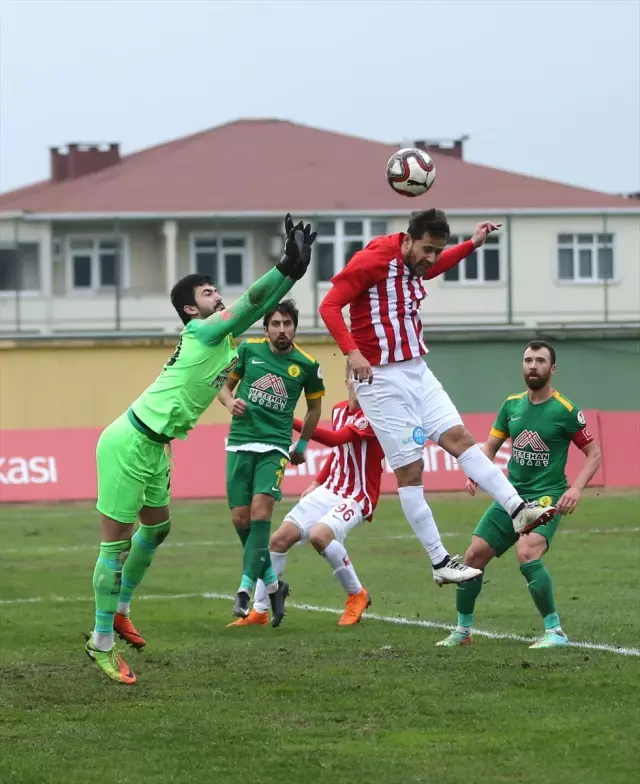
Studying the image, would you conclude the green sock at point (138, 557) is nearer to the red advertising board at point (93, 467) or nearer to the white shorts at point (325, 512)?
the white shorts at point (325, 512)

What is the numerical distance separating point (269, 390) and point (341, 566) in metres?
1.47

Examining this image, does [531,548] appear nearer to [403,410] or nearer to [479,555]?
[479,555]

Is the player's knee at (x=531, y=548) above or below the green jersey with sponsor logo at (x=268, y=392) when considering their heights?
below

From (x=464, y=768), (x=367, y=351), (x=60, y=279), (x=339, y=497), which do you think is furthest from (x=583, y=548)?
(x=60, y=279)

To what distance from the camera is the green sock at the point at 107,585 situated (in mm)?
8750

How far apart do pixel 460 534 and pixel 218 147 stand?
3952 centimetres

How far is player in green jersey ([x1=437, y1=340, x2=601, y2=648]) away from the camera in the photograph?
9.80 meters

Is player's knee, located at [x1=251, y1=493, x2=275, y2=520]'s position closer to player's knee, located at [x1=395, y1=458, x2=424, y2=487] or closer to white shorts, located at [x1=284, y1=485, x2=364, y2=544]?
white shorts, located at [x1=284, y1=485, x2=364, y2=544]

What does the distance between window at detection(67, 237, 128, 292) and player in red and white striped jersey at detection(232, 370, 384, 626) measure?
2266 centimetres

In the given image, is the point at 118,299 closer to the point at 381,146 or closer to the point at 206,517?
the point at 206,517

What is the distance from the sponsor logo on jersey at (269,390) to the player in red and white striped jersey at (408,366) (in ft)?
7.14

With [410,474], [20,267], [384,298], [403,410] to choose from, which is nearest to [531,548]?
[410,474]

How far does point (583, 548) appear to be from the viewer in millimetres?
16906

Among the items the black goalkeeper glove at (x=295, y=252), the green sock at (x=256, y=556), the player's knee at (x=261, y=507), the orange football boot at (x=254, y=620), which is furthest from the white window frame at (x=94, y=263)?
the black goalkeeper glove at (x=295, y=252)
